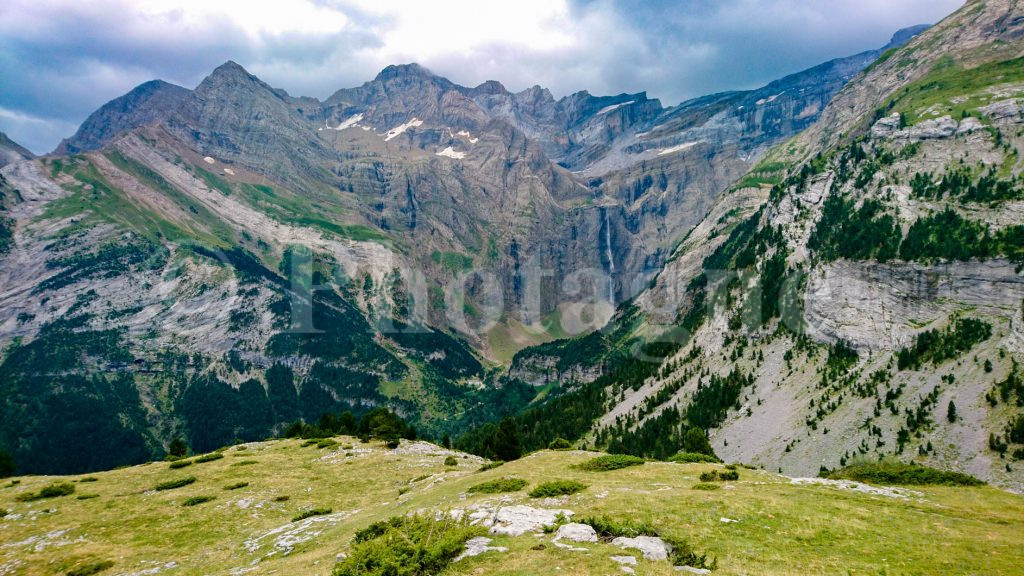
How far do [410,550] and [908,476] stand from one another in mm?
35357

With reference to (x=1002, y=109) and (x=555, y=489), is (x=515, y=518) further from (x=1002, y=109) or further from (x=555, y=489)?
(x=1002, y=109)

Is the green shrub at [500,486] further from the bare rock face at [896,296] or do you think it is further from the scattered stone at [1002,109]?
the scattered stone at [1002,109]

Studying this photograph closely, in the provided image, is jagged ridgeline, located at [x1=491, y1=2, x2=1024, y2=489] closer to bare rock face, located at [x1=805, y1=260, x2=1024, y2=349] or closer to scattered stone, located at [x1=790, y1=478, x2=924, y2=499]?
bare rock face, located at [x1=805, y1=260, x2=1024, y2=349]

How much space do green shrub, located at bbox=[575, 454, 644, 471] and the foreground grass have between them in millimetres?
1127

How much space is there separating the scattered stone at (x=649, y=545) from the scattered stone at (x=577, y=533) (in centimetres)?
117

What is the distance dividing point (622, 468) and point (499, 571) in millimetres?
23934

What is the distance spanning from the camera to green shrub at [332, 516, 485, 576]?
21.4 metres

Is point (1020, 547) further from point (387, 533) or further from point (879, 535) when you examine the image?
point (387, 533)

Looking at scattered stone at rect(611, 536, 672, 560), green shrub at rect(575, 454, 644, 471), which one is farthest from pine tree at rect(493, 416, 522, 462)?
scattered stone at rect(611, 536, 672, 560)

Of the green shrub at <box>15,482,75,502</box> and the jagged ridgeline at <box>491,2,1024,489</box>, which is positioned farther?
the jagged ridgeline at <box>491,2,1024,489</box>

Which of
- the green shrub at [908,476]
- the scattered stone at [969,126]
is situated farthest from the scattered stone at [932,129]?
the green shrub at [908,476]

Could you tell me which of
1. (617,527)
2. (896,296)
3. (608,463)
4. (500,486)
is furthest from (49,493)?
(896,296)

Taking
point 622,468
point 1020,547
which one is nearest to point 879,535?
point 1020,547

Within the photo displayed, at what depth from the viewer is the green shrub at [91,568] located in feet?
97.9
